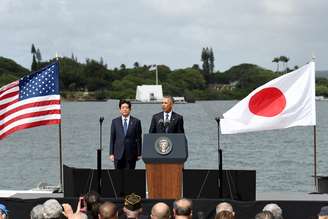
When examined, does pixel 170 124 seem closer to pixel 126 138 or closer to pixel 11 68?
pixel 126 138

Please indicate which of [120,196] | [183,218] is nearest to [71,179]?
[120,196]

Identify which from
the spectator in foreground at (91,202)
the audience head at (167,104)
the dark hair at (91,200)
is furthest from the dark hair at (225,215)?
the audience head at (167,104)

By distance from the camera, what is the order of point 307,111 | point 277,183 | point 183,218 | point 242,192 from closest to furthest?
point 183,218 → point 242,192 → point 307,111 → point 277,183

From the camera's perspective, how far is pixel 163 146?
997cm

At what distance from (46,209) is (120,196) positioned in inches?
150

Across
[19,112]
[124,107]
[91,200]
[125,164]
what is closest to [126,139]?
[125,164]

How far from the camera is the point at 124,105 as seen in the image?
10.7m

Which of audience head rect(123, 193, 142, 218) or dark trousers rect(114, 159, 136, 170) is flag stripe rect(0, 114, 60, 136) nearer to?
dark trousers rect(114, 159, 136, 170)

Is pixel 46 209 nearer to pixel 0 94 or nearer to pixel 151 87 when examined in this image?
pixel 0 94

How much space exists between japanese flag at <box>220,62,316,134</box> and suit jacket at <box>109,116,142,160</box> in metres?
1.30

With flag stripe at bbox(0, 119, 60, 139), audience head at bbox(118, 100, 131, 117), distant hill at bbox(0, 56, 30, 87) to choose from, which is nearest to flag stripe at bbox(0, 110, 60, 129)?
→ flag stripe at bbox(0, 119, 60, 139)

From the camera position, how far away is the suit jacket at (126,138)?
11.1m

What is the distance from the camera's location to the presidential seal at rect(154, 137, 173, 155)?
32.7 ft

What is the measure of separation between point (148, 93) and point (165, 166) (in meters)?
124
